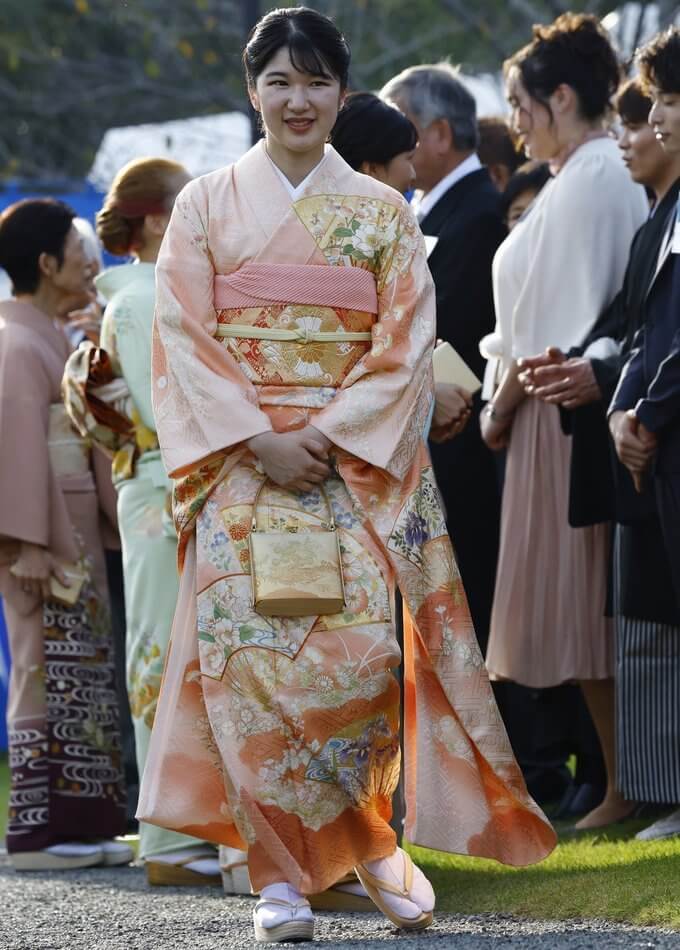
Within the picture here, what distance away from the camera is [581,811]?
563 cm

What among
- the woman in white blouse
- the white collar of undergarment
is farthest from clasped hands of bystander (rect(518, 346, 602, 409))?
the white collar of undergarment

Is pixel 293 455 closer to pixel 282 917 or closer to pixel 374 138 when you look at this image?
pixel 282 917

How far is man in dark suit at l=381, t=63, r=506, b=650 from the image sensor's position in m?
5.86

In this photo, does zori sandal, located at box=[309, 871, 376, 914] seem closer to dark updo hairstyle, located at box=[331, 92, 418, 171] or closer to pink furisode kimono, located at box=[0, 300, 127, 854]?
pink furisode kimono, located at box=[0, 300, 127, 854]

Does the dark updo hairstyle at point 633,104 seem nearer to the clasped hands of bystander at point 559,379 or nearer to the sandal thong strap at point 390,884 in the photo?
the clasped hands of bystander at point 559,379

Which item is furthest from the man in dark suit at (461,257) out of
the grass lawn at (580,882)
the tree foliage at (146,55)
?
the tree foliage at (146,55)

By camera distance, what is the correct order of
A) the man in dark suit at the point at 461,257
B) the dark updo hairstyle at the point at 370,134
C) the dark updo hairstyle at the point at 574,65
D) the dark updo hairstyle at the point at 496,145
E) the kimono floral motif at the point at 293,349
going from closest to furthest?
1. the kimono floral motif at the point at 293,349
2. the dark updo hairstyle at the point at 370,134
3. the dark updo hairstyle at the point at 574,65
4. the man in dark suit at the point at 461,257
5. the dark updo hairstyle at the point at 496,145

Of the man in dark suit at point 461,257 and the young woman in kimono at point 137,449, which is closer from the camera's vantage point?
the young woman in kimono at point 137,449

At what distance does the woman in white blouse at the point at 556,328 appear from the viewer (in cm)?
535

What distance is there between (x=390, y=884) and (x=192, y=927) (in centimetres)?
54

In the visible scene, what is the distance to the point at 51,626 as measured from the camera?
600cm

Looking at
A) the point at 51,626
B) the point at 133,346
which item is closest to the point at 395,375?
the point at 133,346

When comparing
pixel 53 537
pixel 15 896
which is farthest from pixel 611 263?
pixel 15 896

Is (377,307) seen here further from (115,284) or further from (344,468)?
(115,284)
